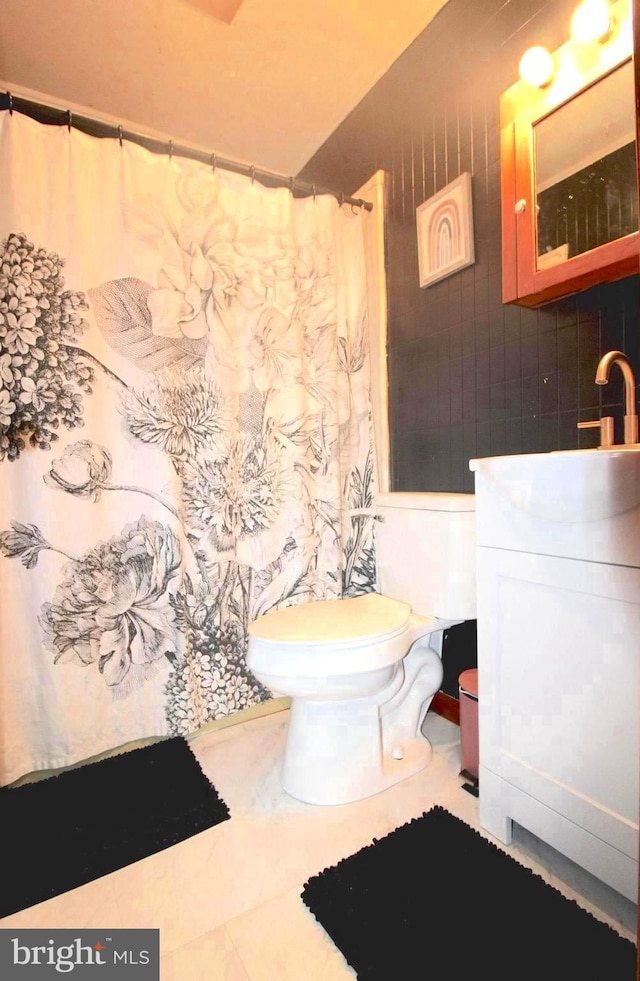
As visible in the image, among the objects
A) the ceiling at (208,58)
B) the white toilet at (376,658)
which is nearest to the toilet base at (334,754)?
the white toilet at (376,658)

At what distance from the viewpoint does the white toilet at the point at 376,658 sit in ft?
3.75

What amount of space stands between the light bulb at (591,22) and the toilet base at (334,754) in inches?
65.2

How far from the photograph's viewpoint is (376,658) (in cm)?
115

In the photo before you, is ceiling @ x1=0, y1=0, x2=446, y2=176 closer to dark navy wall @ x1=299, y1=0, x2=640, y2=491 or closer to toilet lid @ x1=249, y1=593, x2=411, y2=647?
dark navy wall @ x1=299, y1=0, x2=640, y2=491

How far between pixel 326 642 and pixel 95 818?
2.43 feet

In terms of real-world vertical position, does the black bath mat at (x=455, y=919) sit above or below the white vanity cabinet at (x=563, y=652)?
below

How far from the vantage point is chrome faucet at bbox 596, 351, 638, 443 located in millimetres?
945

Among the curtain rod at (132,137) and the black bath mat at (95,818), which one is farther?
the curtain rod at (132,137)

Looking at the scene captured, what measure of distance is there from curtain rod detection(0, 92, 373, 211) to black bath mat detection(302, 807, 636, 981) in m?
1.94

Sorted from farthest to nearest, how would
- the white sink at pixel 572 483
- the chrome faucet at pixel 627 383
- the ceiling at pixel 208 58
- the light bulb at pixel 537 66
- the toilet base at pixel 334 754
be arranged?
the ceiling at pixel 208 58
the toilet base at pixel 334 754
the light bulb at pixel 537 66
the chrome faucet at pixel 627 383
the white sink at pixel 572 483

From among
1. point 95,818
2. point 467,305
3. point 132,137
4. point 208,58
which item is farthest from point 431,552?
point 208,58

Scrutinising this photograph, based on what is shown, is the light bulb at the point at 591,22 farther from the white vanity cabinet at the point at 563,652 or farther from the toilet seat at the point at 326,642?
the toilet seat at the point at 326,642

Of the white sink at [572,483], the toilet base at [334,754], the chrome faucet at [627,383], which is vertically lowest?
the toilet base at [334,754]

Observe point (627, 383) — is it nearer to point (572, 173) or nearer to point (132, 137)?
point (572, 173)
